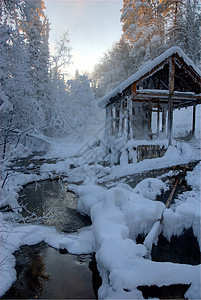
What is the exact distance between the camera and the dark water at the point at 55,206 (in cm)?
589

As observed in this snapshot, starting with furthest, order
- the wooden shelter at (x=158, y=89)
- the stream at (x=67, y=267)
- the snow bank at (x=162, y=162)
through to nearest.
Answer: the wooden shelter at (x=158, y=89)
the snow bank at (x=162, y=162)
the stream at (x=67, y=267)

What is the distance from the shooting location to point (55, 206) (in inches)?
283

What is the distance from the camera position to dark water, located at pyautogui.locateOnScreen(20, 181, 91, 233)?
5895 millimetres

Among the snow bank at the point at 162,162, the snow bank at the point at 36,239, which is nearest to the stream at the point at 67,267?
the snow bank at the point at 36,239

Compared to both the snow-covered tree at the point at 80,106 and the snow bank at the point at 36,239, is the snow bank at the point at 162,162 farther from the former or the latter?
the snow-covered tree at the point at 80,106

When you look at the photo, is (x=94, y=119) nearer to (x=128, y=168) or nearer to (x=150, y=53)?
(x=150, y=53)

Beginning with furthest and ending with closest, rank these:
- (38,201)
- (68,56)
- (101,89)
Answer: (101,89) < (68,56) < (38,201)

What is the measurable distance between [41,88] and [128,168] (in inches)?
648

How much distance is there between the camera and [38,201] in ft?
25.2

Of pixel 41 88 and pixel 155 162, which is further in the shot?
pixel 41 88

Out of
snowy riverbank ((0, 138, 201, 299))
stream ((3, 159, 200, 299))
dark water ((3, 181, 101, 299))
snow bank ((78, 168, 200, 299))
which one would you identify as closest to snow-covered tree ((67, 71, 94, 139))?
snowy riverbank ((0, 138, 201, 299))

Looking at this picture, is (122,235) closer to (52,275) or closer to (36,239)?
(52,275)

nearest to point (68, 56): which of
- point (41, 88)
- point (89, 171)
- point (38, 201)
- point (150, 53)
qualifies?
point (41, 88)

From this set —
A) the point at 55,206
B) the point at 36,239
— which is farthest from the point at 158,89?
the point at 36,239
